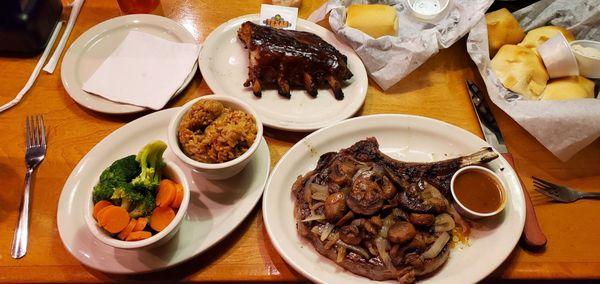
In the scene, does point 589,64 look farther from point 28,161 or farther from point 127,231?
point 28,161

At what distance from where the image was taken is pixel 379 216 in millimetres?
1656

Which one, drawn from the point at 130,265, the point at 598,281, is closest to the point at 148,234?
the point at 130,265

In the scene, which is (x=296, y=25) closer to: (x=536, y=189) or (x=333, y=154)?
(x=333, y=154)

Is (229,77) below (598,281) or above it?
above

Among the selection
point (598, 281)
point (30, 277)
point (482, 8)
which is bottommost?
point (598, 281)

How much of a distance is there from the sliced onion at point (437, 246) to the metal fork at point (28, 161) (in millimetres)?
1558

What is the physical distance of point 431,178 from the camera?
1817mm

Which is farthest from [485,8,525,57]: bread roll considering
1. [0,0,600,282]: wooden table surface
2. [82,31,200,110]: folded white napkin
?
[82,31,200,110]: folded white napkin

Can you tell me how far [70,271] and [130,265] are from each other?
0.87 ft

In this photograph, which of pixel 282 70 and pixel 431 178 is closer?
pixel 431 178

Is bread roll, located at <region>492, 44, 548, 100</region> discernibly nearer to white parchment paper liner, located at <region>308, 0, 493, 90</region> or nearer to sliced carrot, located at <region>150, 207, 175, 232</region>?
white parchment paper liner, located at <region>308, 0, 493, 90</region>

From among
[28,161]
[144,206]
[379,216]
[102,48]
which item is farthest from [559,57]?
[28,161]

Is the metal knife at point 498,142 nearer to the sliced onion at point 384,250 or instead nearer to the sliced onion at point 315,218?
the sliced onion at point 384,250

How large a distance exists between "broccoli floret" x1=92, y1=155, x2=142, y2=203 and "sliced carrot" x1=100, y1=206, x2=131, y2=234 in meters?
0.07
